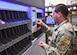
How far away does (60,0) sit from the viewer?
7324mm

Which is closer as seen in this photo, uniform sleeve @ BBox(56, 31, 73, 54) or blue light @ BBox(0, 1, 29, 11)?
uniform sleeve @ BBox(56, 31, 73, 54)

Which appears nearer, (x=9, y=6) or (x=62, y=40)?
(x=62, y=40)

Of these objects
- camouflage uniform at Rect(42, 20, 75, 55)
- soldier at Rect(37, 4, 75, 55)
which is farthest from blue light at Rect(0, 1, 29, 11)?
camouflage uniform at Rect(42, 20, 75, 55)

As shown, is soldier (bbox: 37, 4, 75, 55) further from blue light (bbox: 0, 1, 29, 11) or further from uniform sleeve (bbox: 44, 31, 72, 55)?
blue light (bbox: 0, 1, 29, 11)

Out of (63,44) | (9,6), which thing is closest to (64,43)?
(63,44)

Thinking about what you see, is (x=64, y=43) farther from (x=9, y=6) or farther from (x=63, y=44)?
(x=9, y=6)

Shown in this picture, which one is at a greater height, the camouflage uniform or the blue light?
the blue light

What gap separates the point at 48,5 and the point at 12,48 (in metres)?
4.74

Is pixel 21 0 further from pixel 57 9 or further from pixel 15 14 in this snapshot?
pixel 57 9

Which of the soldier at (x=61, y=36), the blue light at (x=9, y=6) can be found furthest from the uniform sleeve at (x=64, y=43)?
the blue light at (x=9, y=6)

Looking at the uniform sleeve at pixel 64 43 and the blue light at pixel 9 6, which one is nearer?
the uniform sleeve at pixel 64 43

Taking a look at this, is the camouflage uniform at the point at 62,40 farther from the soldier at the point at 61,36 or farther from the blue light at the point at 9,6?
the blue light at the point at 9,6

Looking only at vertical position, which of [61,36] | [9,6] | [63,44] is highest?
[9,6]

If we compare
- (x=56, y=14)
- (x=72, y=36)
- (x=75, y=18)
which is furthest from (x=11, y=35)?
(x=75, y=18)
